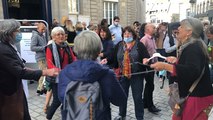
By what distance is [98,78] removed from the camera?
84.7 inches

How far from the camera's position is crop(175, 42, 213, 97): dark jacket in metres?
2.56

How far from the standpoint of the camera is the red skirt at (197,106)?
266 cm

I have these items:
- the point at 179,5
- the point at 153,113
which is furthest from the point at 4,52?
the point at 179,5

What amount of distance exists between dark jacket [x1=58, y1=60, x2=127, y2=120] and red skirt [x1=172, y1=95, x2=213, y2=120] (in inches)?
36.0

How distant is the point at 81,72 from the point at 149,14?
68293 millimetres

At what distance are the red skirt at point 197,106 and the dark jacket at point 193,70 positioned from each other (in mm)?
57

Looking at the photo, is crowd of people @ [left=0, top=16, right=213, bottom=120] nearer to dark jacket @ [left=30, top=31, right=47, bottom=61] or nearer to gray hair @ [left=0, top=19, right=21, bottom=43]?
gray hair @ [left=0, top=19, right=21, bottom=43]

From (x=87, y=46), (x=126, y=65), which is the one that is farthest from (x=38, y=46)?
(x=87, y=46)

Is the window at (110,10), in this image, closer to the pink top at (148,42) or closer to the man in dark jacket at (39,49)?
the man in dark jacket at (39,49)

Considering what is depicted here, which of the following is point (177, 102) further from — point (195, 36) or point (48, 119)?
point (48, 119)

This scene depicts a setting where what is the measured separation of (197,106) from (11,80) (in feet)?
7.16

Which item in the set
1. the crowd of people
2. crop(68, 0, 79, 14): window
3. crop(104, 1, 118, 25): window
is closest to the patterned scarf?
the crowd of people

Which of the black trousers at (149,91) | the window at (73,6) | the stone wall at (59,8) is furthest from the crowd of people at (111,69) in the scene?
the window at (73,6)

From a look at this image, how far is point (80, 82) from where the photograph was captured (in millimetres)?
2152
